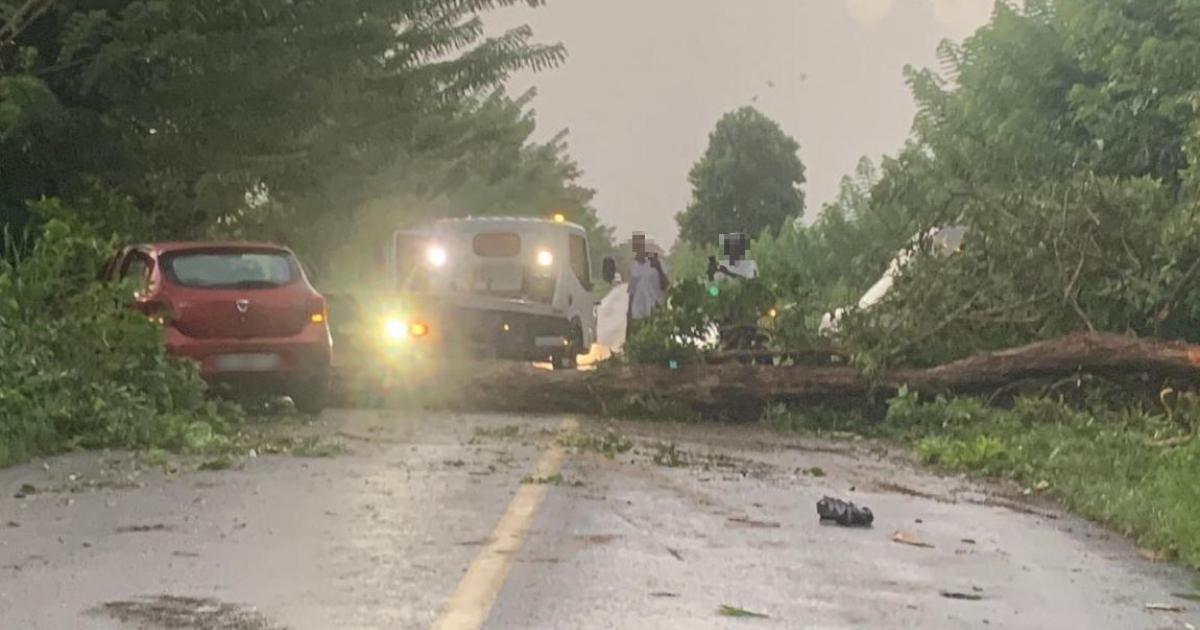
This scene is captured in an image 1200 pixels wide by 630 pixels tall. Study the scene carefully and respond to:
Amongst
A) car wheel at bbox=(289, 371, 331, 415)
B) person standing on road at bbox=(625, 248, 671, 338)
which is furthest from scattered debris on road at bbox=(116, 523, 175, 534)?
person standing on road at bbox=(625, 248, 671, 338)

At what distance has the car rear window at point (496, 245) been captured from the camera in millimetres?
25422

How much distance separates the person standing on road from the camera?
82.0 ft

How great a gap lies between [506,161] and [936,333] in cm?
3902

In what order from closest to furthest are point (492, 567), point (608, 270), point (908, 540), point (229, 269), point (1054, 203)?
point (492, 567) → point (908, 540) → point (229, 269) → point (1054, 203) → point (608, 270)

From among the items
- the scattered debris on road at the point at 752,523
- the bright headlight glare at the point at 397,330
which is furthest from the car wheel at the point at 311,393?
the scattered debris on road at the point at 752,523

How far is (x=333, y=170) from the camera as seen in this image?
2278 cm

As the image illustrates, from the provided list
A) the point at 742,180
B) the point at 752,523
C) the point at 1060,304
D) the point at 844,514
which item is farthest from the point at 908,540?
the point at 742,180

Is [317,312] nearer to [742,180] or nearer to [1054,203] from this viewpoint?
[1054,203]

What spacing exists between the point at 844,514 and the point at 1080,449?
4104 millimetres

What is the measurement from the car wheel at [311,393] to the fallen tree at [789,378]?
1.12m

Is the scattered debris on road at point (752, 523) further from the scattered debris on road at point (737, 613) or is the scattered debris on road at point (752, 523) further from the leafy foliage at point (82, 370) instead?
the leafy foliage at point (82, 370)

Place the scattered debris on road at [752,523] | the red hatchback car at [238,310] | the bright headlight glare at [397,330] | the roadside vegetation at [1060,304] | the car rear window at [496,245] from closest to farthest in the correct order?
the scattered debris on road at [752,523] → the roadside vegetation at [1060,304] → the red hatchback car at [238,310] → the bright headlight glare at [397,330] → the car rear window at [496,245]

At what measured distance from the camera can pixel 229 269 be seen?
16.6m

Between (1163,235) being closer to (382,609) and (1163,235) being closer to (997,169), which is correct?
(997,169)
